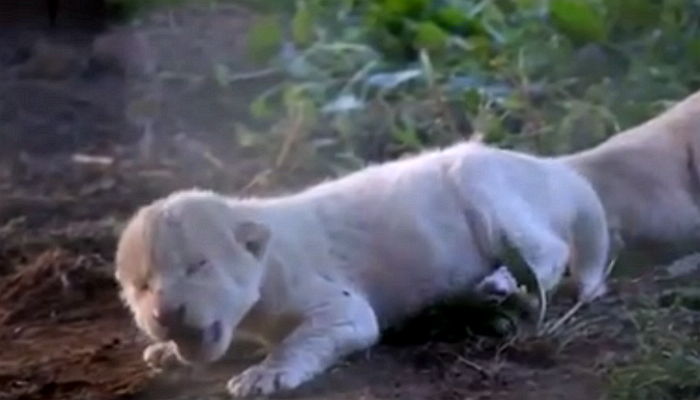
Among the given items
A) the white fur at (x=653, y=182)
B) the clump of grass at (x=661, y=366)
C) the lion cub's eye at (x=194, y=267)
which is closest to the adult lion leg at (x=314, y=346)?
the lion cub's eye at (x=194, y=267)

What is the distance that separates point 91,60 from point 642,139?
1.03 metres

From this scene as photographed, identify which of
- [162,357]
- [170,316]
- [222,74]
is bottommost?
[222,74]

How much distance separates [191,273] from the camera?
1744 mm

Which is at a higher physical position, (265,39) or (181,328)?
(181,328)

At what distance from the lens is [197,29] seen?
3.14 meters

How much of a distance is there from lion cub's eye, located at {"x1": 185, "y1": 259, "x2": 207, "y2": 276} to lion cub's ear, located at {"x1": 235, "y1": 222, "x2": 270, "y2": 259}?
7cm

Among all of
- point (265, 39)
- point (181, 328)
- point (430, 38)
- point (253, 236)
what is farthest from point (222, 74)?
point (181, 328)

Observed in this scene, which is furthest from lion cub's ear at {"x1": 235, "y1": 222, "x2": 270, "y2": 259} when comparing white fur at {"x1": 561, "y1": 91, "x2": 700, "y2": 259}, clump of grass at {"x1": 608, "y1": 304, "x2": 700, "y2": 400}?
white fur at {"x1": 561, "y1": 91, "x2": 700, "y2": 259}

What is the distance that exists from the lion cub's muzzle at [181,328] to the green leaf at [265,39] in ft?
4.27

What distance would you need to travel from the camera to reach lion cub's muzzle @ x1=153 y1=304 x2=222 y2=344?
1719 mm

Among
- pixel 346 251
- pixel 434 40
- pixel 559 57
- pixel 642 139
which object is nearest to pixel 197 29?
pixel 434 40

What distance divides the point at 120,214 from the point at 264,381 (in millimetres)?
736

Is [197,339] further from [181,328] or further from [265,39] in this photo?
[265,39]

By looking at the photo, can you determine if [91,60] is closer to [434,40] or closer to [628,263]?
[434,40]
